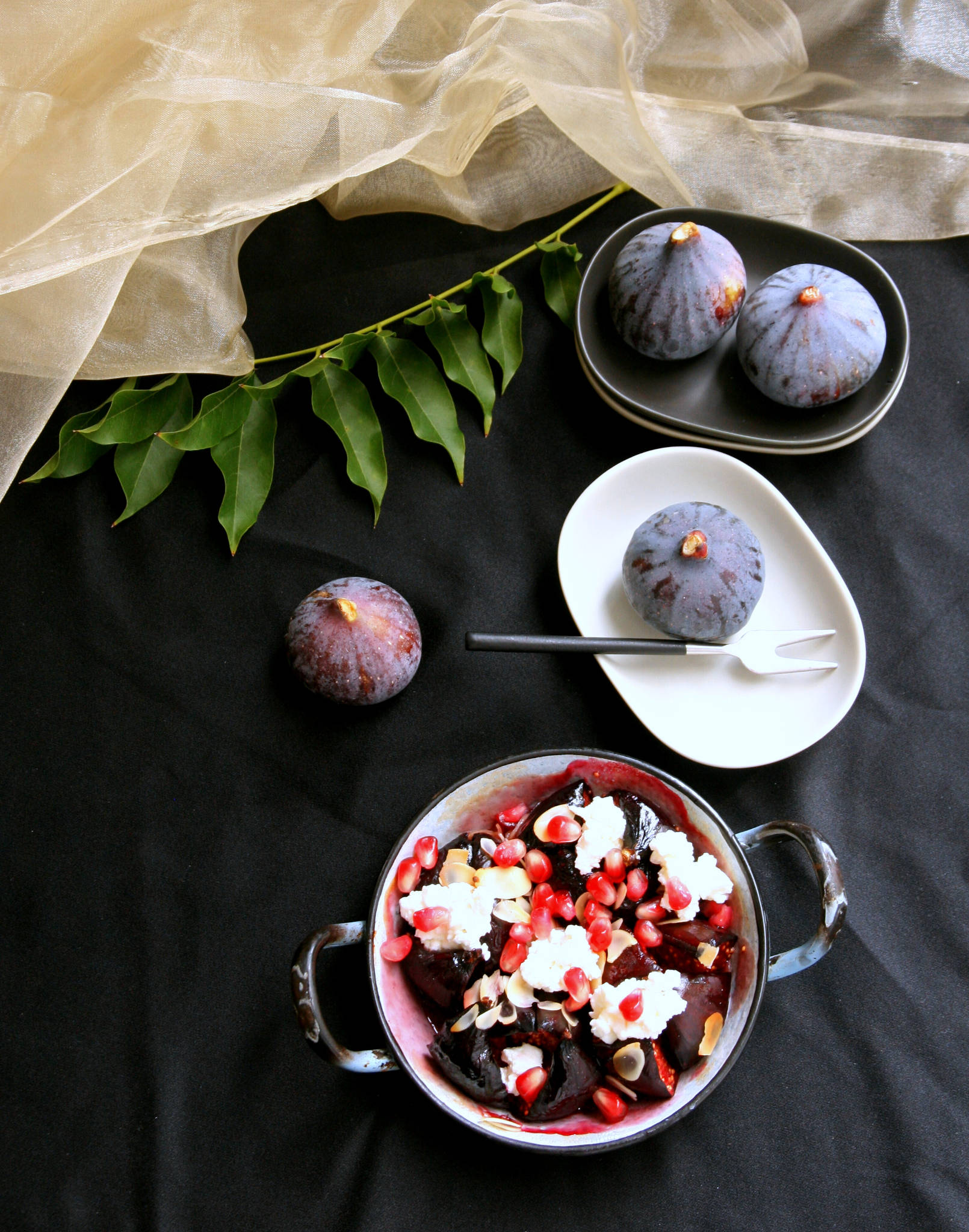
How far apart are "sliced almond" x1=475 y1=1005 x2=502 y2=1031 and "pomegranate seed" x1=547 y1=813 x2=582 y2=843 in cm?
16

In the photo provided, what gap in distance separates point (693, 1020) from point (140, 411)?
856 millimetres

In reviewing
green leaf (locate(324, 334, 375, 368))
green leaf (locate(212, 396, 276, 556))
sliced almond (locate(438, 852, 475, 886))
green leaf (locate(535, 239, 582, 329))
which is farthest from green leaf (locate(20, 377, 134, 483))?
sliced almond (locate(438, 852, 475, 886))

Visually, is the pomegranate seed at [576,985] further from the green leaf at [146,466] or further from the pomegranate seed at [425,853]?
the green leaf at [146,466]

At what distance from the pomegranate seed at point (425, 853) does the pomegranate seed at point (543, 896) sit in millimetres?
105

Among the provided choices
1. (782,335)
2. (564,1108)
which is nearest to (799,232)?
(782,335)

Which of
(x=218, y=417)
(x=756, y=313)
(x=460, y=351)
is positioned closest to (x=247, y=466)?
(x=218, y=417)

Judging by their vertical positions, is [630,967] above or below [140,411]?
below

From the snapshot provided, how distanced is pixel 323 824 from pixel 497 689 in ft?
0.80

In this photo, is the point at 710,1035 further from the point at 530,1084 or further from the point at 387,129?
the point at 387,129

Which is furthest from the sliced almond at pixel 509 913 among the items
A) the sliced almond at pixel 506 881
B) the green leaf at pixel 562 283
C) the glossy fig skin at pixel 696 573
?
the green leaf at pixel 562 283

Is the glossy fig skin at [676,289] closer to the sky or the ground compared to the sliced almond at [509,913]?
closer to the sky

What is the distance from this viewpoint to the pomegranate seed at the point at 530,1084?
2.70 feet

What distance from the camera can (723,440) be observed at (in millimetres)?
1017

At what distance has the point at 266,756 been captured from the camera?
3.32ft
